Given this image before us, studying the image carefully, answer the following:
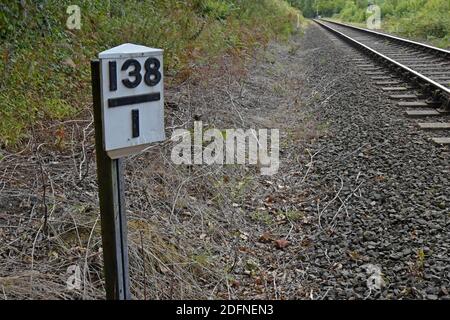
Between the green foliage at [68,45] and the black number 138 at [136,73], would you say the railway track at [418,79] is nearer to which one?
the green foliage at [68,45]

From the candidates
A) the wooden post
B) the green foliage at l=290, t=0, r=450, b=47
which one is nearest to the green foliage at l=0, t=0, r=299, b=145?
the wooden post

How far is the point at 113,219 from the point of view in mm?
2305

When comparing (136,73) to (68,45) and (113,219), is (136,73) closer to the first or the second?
(113,219)

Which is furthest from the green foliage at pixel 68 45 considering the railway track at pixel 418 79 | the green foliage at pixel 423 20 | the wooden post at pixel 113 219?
the green foliage at pixel 423 20

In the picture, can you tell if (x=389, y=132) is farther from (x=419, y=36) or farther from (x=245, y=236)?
(x=419, y=36)

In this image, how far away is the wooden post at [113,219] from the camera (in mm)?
2262

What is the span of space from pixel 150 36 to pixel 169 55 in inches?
16.2

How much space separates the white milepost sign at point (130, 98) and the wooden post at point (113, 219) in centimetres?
9

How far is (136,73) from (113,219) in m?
0.68

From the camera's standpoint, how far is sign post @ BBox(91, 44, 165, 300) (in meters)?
2.06

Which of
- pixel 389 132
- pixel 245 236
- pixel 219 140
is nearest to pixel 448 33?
pixel 389 132

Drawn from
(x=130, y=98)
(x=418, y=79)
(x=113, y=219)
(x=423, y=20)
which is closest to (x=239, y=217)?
(x=113, y=219)

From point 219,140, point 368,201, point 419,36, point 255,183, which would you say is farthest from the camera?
point 419,36
